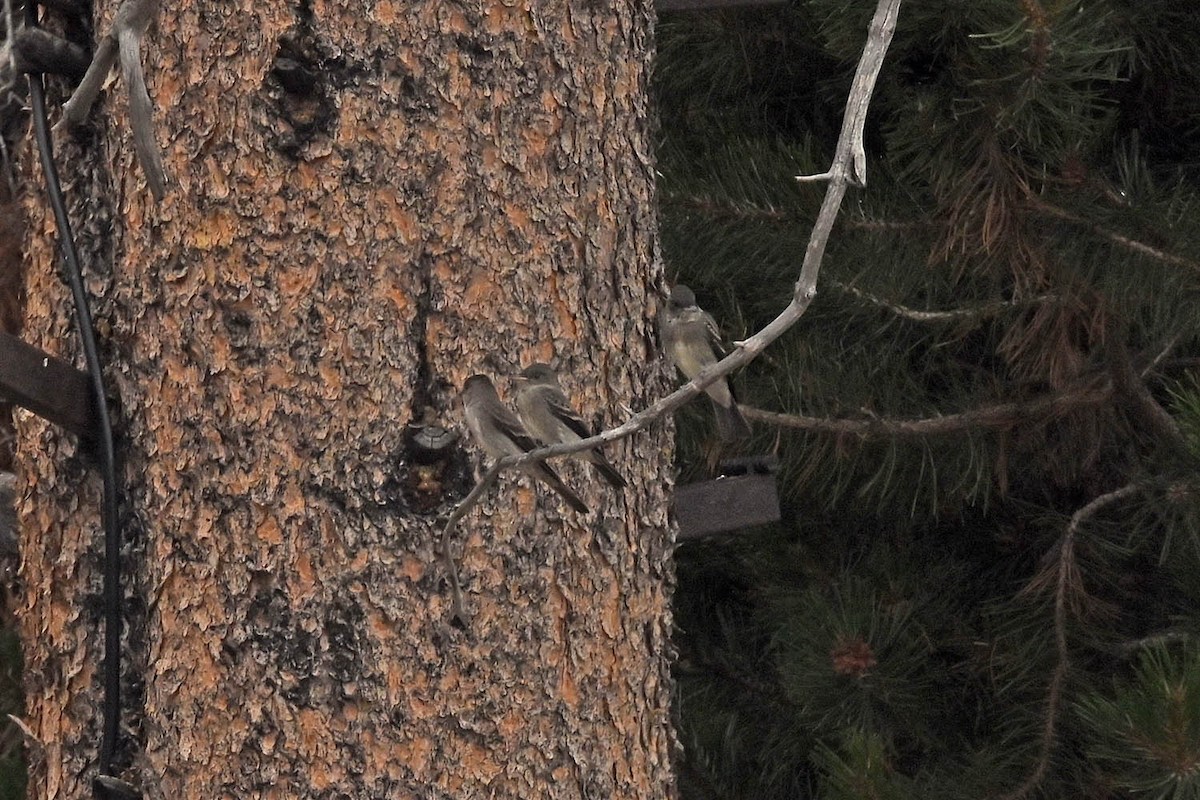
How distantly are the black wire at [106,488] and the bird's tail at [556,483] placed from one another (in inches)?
22.3

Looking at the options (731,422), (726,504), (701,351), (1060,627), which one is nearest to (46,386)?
(726,504)

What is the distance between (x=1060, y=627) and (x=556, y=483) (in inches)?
96.6

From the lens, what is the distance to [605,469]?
2.22m

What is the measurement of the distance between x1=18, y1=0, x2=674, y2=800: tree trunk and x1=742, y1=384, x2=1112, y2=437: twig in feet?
6.51

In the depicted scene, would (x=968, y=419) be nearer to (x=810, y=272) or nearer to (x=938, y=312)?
(x=938, y=312)

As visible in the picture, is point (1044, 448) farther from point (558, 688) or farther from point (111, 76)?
point (111, 76)

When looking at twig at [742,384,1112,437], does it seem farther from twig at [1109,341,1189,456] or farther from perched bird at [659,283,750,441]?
perched bird at [659,283,750,441]

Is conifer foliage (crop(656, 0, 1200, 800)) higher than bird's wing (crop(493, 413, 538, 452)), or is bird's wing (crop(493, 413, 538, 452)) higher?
conifer foliage (crop(656, 0, 1200, 800))

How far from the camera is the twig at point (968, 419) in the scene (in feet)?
13.5

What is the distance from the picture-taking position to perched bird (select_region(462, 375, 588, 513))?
203 cm

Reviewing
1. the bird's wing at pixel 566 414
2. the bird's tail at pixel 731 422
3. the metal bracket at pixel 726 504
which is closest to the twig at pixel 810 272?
the bird's wing at pixel 566 414

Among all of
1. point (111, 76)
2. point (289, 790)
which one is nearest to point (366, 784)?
point (289, 790)

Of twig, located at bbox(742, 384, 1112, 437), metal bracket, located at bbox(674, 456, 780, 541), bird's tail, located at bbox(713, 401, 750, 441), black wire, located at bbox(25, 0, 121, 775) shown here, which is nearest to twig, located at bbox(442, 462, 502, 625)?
black wire, located at bbox(25, 0, 121, 775)

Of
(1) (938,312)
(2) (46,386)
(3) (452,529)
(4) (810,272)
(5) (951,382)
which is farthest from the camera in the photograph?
(5) (951,382)
